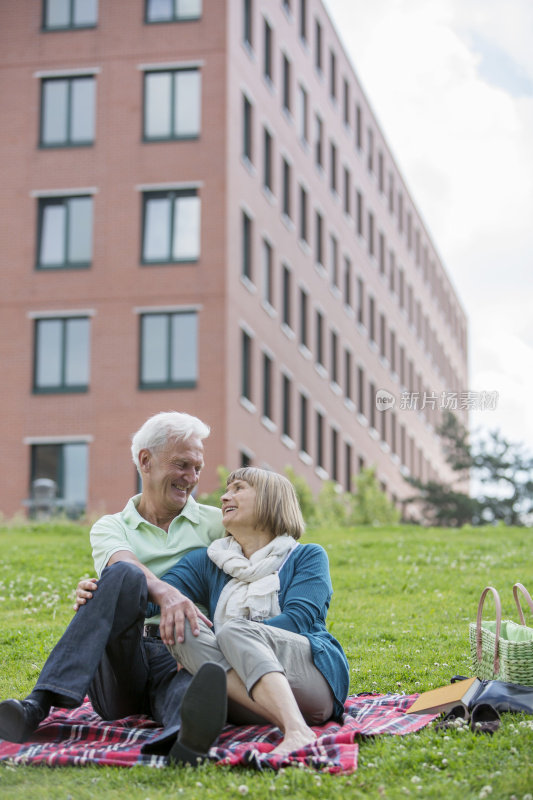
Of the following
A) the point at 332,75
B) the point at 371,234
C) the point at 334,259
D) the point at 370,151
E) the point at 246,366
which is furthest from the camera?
the point at 370,151

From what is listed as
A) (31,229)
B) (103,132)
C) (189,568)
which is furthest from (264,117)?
(189,568)

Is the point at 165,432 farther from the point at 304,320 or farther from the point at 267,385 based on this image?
the point at 304,320

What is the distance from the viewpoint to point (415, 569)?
49.3ft

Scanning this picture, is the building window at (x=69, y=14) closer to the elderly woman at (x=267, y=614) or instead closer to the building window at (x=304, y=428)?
the building window at (x=304, y=428)

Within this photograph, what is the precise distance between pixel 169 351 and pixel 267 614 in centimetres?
2744

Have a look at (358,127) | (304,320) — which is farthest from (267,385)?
(358,127)

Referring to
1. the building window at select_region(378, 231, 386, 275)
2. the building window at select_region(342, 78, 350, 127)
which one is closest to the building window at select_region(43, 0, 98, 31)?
Result: the building window at select_region(342, 78, 350, 127)

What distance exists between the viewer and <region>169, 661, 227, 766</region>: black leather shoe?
18.8 ft

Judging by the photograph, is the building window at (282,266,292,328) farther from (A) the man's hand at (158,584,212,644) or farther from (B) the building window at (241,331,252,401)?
(A) the man's hand at (158,584,212,644)

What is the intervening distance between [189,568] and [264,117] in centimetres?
3332

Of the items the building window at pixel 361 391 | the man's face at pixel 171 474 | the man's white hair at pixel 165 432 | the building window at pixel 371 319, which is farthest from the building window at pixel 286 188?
the man's face at pixel 171 474

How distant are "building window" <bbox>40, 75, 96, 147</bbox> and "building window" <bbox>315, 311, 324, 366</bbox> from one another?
12670 millimetres

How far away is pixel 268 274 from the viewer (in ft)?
128

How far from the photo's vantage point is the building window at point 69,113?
36.2 m
